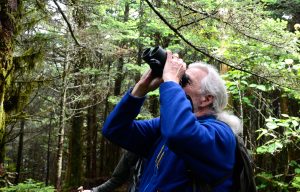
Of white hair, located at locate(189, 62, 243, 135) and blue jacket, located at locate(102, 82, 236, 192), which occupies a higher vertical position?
white hair, located at locate(189, 62, 243, 135)

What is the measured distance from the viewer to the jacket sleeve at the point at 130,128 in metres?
2.29

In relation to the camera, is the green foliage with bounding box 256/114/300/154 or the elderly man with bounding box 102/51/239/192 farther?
the green foliage with bounding box 256/114/300/154

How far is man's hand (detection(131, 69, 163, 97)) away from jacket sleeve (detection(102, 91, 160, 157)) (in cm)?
4

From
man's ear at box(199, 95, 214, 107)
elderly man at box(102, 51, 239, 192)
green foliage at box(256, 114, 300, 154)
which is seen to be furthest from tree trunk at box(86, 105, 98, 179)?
man's ear at box(199, 95, 214, 107)

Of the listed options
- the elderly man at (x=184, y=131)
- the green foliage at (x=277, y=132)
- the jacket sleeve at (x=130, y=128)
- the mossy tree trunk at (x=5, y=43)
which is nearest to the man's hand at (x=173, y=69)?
the elderly man at (x=184, y=131)

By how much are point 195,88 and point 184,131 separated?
0.46 m

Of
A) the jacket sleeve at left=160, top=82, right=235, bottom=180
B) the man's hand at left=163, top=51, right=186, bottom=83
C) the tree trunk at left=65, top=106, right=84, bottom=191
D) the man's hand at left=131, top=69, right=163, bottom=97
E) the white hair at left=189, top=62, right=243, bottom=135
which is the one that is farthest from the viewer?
the tree trunk at left=65, top=106, right=84, bottom=191

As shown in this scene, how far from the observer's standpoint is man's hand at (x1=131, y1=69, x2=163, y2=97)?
226cm

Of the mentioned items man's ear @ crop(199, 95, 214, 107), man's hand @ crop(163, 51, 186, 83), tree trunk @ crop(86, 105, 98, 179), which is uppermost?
man's hand @ crop(163, 51, 186, 83)

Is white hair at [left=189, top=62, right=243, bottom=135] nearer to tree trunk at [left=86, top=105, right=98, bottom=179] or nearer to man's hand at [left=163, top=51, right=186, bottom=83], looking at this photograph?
man's hand at [left=163, top=51, right=186, bottom=83]

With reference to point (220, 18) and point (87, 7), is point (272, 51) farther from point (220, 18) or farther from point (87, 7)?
point (87, 7)

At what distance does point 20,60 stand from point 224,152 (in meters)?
4.45

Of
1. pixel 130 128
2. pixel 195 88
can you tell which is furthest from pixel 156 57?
pixel 130 128

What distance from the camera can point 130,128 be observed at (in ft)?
7.71
